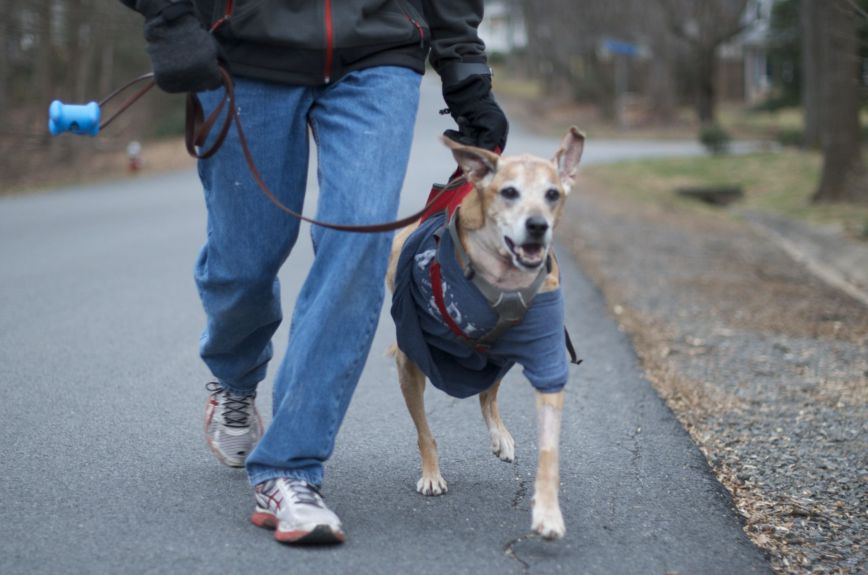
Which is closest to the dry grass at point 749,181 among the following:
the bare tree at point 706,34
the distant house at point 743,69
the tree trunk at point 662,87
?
the bare tree at point 706,34

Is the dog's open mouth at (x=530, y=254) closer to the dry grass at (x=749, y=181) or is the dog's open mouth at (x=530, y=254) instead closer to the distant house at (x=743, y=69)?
the dry grass at (x=749, y=181)

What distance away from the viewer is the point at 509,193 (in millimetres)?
3857

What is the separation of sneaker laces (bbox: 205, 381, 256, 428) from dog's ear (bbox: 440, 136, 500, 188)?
1.21m

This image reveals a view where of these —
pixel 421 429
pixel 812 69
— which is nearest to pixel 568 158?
pixel 421 429

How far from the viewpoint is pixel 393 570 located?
3.39 metres

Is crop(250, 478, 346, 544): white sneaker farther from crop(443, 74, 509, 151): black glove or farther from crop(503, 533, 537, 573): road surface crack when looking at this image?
crop(443, 74, 509, 151): black glove

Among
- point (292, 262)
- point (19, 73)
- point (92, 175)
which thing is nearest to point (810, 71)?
point (92, 175)

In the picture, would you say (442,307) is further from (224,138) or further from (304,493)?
(224,138)

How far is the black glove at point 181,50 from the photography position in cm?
358

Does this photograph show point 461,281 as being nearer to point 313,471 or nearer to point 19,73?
point 313,471

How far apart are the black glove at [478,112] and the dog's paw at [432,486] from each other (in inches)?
47.4

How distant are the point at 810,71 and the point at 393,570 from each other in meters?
23.6

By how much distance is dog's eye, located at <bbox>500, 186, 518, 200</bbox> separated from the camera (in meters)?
3.85

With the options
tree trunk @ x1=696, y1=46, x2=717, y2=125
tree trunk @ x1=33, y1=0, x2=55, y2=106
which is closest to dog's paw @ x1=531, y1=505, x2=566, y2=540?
tree trunk @ x1=33, y1=0, x2=55, y2=106
